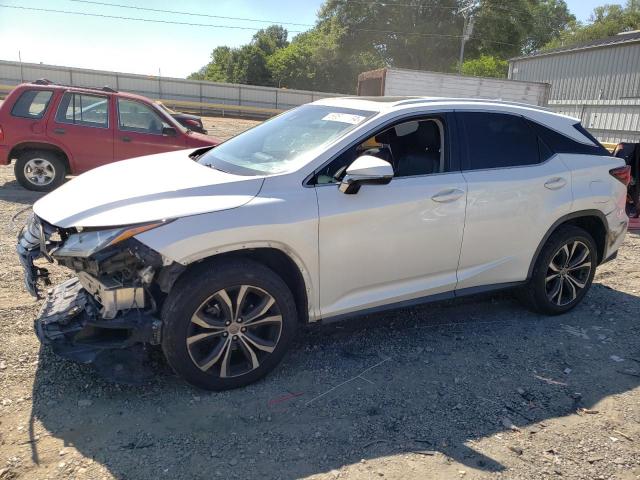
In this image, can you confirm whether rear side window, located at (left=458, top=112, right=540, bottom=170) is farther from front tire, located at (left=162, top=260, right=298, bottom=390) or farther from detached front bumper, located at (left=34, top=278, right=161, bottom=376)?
detached front bumper, located at (left=34, top=278, right=161, bottom=376)

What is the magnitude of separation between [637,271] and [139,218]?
5757 mm

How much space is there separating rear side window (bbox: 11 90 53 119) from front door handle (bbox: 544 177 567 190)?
7570 millimetres

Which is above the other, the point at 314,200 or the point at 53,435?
the point at 314,200

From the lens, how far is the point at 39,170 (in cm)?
859

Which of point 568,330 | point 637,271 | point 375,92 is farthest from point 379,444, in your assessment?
point 375,92

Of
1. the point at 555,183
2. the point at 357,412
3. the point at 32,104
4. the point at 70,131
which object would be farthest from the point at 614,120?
the point at 357,412

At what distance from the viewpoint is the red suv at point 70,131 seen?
8.35m

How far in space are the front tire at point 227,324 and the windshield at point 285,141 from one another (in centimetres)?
77

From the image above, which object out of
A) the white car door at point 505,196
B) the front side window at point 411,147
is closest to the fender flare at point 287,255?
the front side window at point 411,147

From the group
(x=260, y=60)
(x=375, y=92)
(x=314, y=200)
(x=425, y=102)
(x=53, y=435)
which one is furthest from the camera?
(x=260, y=60)

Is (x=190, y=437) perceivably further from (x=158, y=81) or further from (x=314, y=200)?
(x=158, y=81)

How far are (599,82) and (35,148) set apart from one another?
22.1 m

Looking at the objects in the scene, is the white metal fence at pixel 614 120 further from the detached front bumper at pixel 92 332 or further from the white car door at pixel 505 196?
the detached front bumper at pixel 92 332

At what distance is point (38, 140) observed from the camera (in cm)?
839
